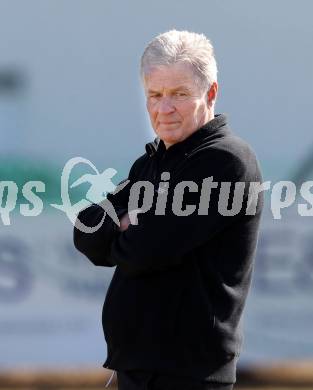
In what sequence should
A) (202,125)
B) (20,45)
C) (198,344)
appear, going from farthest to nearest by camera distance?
(20,45)
(202,125)
(198,344)

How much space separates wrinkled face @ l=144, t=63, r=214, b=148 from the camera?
199cm

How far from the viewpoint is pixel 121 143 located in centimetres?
358

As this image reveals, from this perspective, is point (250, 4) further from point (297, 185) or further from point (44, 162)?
point (44, 162)

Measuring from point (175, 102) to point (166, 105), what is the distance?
0.8 inches

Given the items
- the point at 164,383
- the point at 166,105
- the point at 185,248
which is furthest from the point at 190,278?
the point at 166,105

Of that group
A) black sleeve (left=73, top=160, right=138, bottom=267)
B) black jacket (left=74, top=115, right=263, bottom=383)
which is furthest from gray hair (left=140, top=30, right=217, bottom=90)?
black sleeve (left=73, top=160, right=138, bottom=267)

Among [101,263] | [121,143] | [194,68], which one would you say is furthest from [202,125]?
[121,143]

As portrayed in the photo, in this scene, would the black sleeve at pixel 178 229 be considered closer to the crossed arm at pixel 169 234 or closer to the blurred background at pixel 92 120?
the crossed arm at pixel 169 234

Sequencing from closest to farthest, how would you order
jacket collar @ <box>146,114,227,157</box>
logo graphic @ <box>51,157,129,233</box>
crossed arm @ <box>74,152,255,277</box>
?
1. crossed arm @ <box>74,152,255,277</box>
2. jacket collar @ <box>146,114,227,157</box>
3. logo graphic @ <box>51,157,129,233</box>

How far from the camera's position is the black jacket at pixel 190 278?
1.92 meters

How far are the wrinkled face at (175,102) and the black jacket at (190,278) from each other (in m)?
0.03

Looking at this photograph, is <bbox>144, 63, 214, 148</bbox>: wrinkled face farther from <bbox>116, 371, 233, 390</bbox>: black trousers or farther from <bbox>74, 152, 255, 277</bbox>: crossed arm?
<bbox>116, 371, 233, 390</bbox>: black trousers

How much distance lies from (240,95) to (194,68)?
1.63 metres

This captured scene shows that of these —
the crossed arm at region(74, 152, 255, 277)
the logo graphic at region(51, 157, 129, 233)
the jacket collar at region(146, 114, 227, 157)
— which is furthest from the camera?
the logo graphic at region(51, 157, 129, 233)
